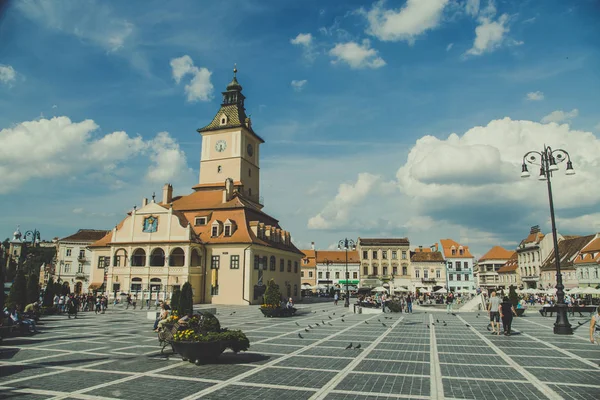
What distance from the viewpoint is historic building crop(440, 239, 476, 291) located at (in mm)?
86312

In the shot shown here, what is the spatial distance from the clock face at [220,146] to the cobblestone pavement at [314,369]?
4596 cm

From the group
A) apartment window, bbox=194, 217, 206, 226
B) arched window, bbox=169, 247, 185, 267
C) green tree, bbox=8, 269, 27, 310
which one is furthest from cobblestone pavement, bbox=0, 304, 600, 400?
apartment window, bbox=194, 217, 206, 226

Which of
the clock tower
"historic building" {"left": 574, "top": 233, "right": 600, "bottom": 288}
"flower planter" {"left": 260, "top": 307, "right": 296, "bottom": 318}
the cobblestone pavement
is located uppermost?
the clock tower

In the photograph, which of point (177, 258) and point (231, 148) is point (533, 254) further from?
point (177, 258)

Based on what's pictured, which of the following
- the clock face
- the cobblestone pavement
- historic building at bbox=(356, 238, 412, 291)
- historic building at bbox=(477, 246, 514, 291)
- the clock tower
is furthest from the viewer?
historic building at bbox=(477, 246, 514, 291)

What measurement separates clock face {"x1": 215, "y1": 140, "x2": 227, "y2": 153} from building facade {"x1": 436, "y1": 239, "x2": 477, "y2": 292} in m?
50.8

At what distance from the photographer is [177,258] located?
48438 mm

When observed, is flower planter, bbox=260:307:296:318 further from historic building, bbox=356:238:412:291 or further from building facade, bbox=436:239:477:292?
building facade, bbox=436:239:477:292

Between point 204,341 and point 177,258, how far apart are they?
37.9 meters

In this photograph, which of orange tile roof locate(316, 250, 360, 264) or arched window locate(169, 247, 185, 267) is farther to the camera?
orange tile roof locate(316, 250, 360, 264)

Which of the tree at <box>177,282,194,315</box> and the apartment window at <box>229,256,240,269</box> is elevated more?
the apartment window at <box>229,256,240,269</box>

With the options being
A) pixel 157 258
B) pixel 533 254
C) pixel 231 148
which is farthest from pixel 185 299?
pixel 533 254

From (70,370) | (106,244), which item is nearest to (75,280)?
(106,244)

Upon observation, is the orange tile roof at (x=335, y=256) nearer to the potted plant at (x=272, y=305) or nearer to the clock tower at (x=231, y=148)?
the clock tower at (x=231, y=148)
